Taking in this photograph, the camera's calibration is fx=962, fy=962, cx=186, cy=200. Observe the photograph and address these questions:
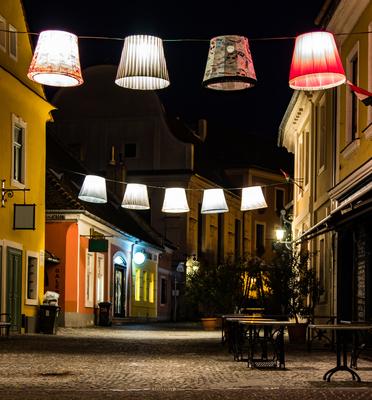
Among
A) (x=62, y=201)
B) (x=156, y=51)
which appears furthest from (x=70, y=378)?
(x=62, y=201)

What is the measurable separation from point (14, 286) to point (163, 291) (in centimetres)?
2804

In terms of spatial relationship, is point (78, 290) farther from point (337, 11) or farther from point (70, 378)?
point (70, 378)

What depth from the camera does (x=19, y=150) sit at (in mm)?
28359

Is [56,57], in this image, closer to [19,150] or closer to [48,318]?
[19,150]

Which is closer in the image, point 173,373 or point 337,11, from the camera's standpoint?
point 173,373

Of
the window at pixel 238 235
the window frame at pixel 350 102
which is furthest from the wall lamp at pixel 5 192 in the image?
the window at pixel 238 235

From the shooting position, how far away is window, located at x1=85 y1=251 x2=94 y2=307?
124ft

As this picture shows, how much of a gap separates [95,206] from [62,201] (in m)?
5.61

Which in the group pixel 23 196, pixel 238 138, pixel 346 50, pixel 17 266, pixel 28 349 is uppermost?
pixel 238 138

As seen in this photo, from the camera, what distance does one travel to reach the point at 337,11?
1936 centimetres

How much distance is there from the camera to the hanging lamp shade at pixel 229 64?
46.3ft

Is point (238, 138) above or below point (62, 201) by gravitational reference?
above

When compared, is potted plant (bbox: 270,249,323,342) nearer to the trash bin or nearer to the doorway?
the trash bin

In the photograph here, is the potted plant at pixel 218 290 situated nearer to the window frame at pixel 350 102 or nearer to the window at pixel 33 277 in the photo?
the window at pixel 33 277
